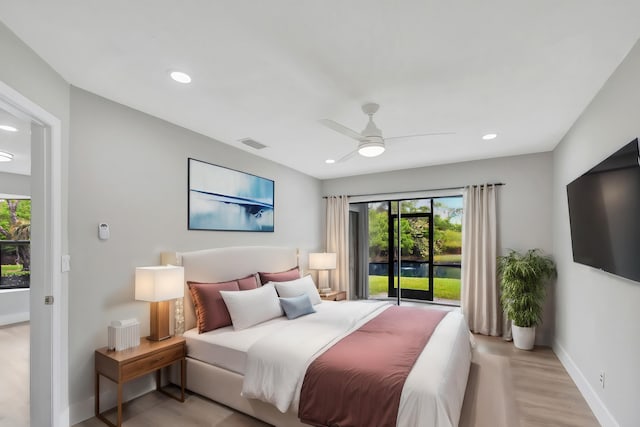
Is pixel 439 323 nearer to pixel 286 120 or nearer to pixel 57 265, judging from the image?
pixel 286 120

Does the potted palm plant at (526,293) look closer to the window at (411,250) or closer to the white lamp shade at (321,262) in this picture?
the window at (411,250)

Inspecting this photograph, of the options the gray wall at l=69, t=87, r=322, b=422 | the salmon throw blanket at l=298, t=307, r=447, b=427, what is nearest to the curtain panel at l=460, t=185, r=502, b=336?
the salmon throw blanket at l=298, t=307, r=447, b=427

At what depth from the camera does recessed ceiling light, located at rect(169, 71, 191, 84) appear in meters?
2.29

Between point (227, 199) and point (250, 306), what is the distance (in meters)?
1.43

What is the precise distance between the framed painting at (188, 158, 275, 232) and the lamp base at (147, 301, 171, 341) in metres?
0.92

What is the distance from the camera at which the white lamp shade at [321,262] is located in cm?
538

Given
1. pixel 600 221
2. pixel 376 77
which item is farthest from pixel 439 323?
pixel 376 77

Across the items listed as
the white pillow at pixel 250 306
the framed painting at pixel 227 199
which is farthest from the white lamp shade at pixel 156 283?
the framed painting at pixel 227 199

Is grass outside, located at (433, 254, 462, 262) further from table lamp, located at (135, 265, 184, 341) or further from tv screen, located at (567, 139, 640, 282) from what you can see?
table lamp, located at (135, 265, 184, 341)

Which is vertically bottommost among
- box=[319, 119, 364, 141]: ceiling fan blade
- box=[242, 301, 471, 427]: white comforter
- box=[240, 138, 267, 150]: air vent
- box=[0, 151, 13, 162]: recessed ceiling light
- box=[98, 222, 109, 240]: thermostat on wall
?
box=[242, 301, 471, 427]: white comforter

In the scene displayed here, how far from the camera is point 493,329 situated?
457 centimetres

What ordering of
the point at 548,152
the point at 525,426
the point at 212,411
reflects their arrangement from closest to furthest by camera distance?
1. the point at 525,426
2. the point at 212,411
3. the point at 548,152

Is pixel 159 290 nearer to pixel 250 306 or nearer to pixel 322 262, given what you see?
pixel 250 306

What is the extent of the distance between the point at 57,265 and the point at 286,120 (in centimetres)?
221
